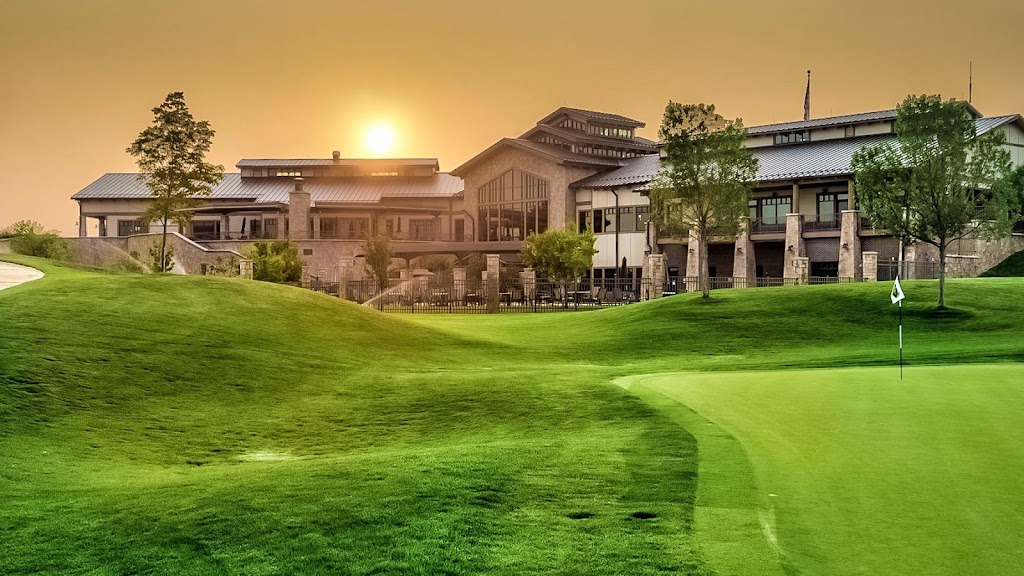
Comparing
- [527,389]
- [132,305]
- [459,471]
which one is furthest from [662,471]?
[132,305]

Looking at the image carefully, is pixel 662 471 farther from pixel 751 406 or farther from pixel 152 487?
pixel 152 487

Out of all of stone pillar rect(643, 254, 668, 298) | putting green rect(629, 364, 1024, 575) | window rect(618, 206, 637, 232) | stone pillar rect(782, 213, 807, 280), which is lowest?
putting green rect(629, 364, 1024, 575)

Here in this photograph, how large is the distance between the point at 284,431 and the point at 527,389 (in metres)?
4.40

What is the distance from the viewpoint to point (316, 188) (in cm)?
9531

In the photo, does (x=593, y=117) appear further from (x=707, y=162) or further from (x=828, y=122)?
(x=707, y=162)

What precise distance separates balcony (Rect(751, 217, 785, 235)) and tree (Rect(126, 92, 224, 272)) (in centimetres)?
3795

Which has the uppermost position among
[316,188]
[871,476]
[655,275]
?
[316,188]

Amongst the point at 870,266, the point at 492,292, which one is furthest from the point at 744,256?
the point at 492,292

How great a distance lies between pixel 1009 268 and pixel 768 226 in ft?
48.8

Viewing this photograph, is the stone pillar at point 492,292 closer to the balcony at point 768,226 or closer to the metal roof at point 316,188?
the balcony at point 768,226

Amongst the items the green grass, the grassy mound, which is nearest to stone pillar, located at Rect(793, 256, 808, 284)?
the green grass

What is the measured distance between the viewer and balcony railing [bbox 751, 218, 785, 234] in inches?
2473

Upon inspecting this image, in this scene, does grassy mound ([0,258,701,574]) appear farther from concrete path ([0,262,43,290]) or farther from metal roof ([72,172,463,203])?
metal roof ([72,172,463,203])

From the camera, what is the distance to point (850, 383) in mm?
13805
